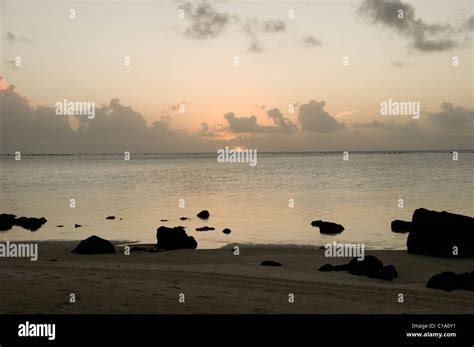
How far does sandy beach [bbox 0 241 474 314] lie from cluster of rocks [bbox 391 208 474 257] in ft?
6.09

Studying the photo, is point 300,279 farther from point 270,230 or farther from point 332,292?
point 270,230

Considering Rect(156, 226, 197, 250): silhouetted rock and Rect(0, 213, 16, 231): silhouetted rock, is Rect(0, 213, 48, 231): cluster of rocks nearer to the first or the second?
Rect(0, 213, 16, 231): silhouetted rock

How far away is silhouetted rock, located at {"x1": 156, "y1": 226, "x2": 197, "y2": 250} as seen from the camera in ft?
91.7

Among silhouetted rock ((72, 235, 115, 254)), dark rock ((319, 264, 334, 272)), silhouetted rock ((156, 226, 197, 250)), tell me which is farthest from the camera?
silhouetted rock ((156, 226, 197, 250))

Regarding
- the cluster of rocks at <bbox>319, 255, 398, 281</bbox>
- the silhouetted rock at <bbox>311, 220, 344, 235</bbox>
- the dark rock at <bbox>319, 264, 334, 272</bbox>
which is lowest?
the silhouetted rock at <bbox>311, 220, 344, 235</bbox>

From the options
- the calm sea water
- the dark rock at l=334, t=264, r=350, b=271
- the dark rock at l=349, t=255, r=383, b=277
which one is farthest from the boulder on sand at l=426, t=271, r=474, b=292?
the calm sea water

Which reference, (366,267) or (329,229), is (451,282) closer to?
(366,267)

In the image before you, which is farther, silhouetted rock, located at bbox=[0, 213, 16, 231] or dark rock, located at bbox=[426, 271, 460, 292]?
silhouetted rock, located at bbox=[0, 213, 16, 231]

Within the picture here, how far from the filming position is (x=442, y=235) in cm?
2564
